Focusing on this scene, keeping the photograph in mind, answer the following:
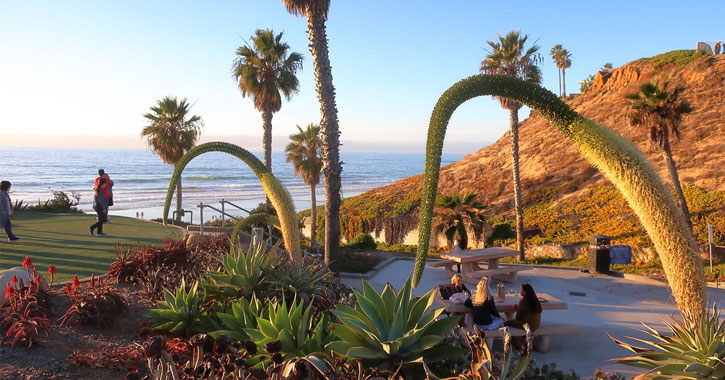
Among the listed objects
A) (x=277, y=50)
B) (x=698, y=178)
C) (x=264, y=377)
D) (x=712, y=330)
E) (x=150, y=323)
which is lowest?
(x=150, y=323)

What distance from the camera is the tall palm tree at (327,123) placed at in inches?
504

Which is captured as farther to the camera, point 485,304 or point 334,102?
point 334,102

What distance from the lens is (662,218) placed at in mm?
2678

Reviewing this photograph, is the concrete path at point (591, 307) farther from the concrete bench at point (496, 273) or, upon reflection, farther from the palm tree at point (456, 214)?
the palm tree at point (456, 214)

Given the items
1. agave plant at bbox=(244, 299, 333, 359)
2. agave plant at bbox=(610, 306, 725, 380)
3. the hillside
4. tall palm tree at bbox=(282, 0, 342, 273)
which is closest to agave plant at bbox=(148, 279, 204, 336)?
agave plant at bbox=(244, 299, 333, 359)

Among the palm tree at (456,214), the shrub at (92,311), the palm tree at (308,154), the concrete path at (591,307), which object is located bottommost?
the concrete path at (591,307)

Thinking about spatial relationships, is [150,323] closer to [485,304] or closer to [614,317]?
[485,304]

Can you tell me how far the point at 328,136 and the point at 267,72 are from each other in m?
12.7

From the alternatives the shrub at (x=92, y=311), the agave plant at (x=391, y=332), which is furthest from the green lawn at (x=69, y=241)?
the agave plant at (x=391, y=332)

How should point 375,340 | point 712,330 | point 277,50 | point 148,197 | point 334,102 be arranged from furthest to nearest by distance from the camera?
point 148,197
point 277,50
point 334,102
point 375,340
point 712,330

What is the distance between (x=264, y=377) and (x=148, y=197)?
179 ft

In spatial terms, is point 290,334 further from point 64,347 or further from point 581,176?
point 581,176

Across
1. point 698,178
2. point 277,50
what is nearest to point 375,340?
point 277,50

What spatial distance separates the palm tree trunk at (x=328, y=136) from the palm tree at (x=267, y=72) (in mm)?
11115
